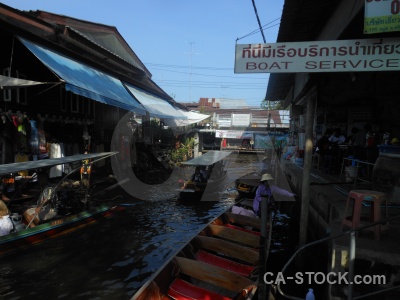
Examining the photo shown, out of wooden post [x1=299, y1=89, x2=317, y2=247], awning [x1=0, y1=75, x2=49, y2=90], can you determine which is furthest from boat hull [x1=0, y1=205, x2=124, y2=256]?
wooden post [x1=299, y1=89, x2=317, y2=247]

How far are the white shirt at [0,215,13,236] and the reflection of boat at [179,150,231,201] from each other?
23.0ft

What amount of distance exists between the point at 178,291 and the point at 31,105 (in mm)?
8491

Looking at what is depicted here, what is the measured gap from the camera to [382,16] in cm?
418

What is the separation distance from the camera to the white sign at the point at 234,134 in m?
33.0

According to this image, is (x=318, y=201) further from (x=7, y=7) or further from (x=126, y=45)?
(x=126, y=45)

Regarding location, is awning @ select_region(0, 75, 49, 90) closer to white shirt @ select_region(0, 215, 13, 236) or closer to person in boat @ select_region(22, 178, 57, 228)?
person in boat @ select_region(22, 178, 57, 228)

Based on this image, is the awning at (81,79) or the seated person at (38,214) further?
the awning at (81,79)

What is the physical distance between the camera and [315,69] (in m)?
4.71

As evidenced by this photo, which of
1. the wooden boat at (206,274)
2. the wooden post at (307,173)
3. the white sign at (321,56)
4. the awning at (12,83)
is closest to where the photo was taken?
the white sign at (321,56)

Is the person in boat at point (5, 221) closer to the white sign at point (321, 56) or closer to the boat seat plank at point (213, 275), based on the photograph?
the boat seat plank at point (213, 275)

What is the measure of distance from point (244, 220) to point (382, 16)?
537cm

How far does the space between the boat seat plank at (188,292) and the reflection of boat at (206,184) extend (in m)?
8.03

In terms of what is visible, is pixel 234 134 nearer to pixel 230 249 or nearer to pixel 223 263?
pixel 230 249

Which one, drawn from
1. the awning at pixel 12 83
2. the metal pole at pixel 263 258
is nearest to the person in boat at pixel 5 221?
the awning at pixel 12 83
